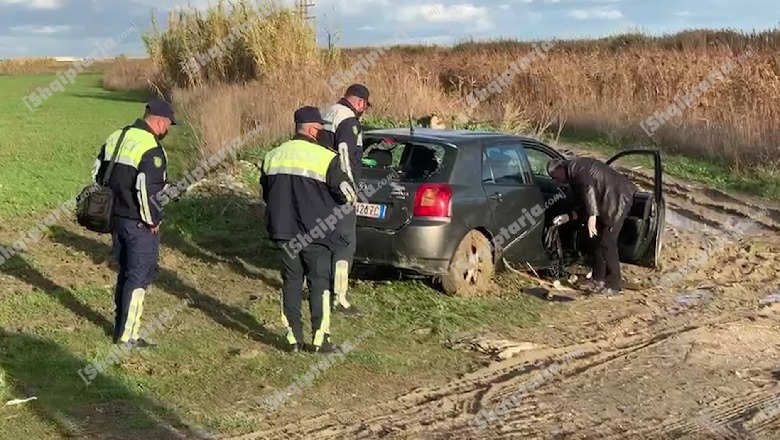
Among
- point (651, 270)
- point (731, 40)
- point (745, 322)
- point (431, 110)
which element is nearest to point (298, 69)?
point (431, 110)

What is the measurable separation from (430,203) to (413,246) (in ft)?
1.34

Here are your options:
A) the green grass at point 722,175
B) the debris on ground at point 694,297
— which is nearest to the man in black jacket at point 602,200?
the debris on ground at point 694,297

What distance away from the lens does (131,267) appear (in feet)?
21.6

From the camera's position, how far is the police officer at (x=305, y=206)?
20.9 ft

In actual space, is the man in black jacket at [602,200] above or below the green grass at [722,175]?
above

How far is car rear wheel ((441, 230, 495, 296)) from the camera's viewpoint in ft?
26.9

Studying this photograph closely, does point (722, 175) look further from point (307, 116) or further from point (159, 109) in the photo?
point (159, 109)

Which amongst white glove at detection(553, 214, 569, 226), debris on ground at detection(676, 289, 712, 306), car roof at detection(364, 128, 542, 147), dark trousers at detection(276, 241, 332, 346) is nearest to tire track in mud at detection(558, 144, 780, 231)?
debris on ground at detection(676, 289, 712, 306)

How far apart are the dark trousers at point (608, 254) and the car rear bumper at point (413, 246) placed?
1.56m

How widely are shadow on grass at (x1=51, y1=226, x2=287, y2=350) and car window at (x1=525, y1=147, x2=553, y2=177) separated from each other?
330 cm

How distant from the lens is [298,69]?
23688mm

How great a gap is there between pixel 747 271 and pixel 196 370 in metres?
6.21

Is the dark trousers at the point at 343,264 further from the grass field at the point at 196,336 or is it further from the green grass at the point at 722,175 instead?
the green grass at the point at 722,175

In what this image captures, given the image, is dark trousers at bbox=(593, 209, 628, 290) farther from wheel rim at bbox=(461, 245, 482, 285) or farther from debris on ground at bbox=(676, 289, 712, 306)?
wheel rim at bbox=(461, 245, 482, 285)
